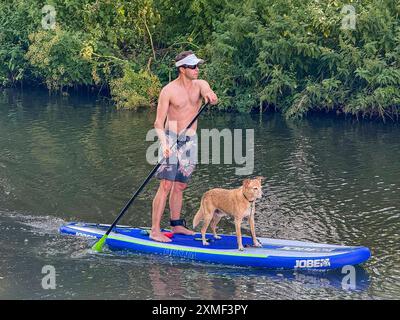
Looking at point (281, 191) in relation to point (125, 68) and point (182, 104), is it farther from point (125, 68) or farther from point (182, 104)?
point (125, 68)

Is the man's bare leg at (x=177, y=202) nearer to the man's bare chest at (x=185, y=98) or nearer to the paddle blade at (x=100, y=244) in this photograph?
the paddle blade at (x=100, y=244)

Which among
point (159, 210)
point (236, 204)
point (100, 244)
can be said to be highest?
point (236, 204)

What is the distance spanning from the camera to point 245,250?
11.0 m

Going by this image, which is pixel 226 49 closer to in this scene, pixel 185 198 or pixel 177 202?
pixel 185 198

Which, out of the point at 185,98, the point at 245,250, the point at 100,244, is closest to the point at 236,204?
the point at 245,250

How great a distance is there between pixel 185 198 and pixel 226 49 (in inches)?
377

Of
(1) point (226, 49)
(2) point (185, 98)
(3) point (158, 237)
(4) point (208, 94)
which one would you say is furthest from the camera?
(1) point (226, 49)

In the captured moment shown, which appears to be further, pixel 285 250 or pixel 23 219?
pixel 23 219

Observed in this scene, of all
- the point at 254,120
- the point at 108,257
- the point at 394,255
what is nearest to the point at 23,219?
the point at 108,257

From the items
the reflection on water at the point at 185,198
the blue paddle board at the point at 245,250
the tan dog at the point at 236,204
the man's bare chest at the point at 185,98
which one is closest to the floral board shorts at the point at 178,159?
the man's bare chest at the point at 185,98

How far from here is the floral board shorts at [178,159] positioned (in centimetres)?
1138

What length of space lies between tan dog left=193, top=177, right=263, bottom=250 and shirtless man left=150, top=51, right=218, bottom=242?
0.57 metres
